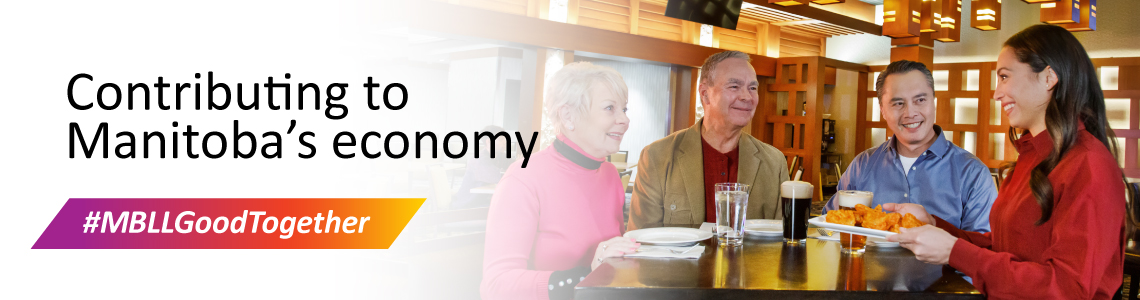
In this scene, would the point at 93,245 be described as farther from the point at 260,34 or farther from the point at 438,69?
the point at 438,69

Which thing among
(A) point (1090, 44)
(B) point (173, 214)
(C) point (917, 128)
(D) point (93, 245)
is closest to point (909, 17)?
(C) point (917, 128)

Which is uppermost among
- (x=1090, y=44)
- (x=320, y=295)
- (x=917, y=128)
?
(x=1090, y=44)

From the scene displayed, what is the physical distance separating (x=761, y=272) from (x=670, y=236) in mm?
335

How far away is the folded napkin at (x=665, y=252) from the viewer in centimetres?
151

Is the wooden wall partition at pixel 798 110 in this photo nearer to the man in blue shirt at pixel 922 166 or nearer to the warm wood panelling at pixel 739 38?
the warm wood panelling at pixel 739 38

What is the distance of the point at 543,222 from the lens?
1.61 m

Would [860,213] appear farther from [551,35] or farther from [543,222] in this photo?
[551,35]

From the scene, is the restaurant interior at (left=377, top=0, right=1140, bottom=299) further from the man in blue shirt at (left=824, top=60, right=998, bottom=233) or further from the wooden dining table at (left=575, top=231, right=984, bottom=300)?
the wooden dining table at (left=575, top=231, right=984, bottom=300)

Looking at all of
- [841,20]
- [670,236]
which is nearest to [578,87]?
[670,236]

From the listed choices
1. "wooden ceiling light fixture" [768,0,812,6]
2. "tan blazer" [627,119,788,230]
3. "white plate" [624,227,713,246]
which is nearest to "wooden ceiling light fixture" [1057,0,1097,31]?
"wooden ceiling light fixture" [768,0,812,6]

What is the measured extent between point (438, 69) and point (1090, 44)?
899cm

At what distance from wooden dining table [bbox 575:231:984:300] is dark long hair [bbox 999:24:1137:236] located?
26cm

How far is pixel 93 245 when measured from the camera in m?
3.33

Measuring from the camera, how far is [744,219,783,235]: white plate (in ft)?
6.22
